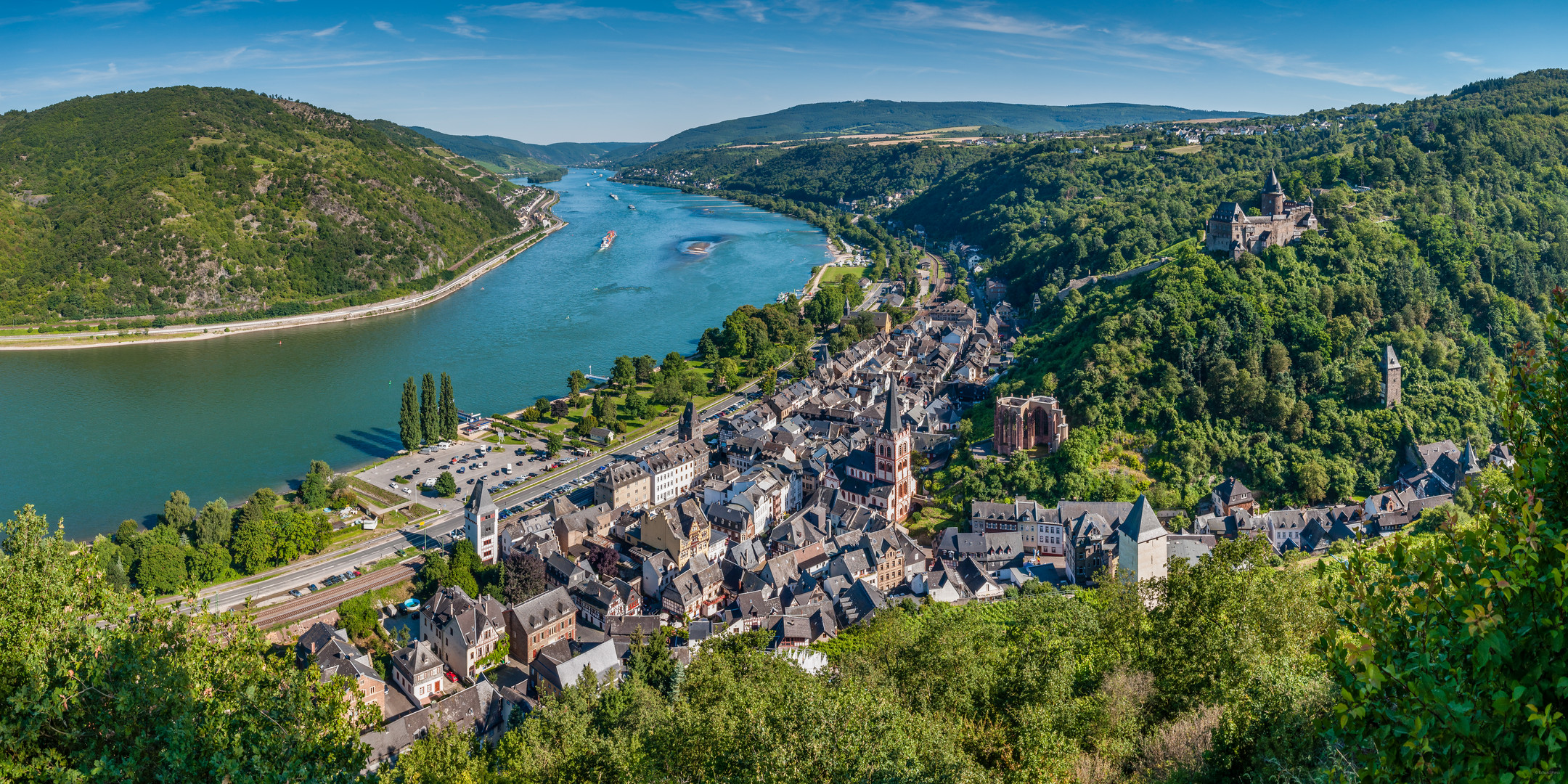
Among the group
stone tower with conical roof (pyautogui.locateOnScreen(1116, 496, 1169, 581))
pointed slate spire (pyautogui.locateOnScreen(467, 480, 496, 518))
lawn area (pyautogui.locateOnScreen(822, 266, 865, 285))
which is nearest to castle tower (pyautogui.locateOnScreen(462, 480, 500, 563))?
pointed slate spire (pyautogui.locateOnScreen(467, 480, 496, 518))

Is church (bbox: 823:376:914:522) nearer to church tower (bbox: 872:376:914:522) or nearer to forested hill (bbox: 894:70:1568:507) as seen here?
church tower (bbox: 872:376:914:522)

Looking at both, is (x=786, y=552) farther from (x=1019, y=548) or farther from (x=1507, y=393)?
(x=1507, y=393)

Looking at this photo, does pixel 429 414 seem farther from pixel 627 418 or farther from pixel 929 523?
pixel 929 523

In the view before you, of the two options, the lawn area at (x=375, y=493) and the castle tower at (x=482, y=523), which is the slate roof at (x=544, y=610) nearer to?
the castle tower at (x=482, y=523)

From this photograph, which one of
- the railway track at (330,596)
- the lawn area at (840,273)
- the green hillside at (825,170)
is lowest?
the railway track at (330,596)

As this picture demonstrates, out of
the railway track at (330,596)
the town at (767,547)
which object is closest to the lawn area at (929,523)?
the town at (767,547)

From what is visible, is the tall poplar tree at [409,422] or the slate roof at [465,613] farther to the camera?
the tall poplar tree at [409,422]

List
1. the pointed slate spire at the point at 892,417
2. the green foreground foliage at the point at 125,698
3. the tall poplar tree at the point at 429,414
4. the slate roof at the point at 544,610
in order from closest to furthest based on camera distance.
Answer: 1. the green foreground foliage at the point at 125,698
2. the slate roof at the point at 544,610
3. the pointed slate spire at the point at 892,417
4. the tall poplar tree at the point at 429,414
